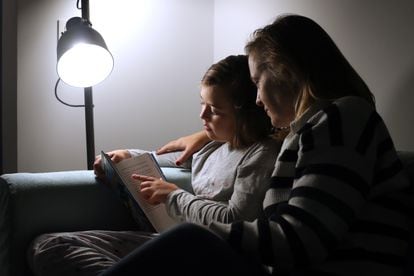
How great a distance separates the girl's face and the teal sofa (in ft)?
1.07

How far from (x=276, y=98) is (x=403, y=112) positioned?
377 mm

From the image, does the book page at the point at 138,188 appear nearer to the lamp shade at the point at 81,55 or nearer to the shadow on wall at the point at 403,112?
the lamp shade at the point at 81,55

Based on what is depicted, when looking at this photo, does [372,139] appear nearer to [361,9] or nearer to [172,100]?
[361,9]

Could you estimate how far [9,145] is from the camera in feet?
6.64

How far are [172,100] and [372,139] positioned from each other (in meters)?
1.47

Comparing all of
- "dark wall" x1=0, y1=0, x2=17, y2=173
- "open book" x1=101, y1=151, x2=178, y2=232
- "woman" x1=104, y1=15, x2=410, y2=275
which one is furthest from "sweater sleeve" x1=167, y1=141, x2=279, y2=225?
"dark wall" x1=0, y1=0, x2=17, y2=173

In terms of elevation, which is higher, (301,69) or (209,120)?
(301,69)

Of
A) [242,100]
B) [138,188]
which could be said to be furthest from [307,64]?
[138,188]

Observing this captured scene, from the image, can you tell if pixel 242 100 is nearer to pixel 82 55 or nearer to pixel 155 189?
pixel 155 189

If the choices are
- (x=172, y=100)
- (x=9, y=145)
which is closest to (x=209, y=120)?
(x=172, y=100)

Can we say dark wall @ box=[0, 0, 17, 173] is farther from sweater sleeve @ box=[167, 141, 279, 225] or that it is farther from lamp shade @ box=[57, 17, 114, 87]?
sweater sleeve @ box=[167, 141, 279, 225]

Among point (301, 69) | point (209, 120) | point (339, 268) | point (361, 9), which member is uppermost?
point (361, 9)

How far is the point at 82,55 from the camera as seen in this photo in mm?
1676

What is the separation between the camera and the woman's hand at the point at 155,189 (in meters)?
1.23
